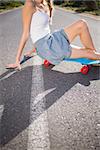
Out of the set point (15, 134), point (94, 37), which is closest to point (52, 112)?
point (15, 134)

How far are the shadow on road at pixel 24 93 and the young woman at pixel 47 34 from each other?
0.30m

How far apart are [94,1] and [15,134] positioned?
805 inches

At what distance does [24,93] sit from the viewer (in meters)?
4.41

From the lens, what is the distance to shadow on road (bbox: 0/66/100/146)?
11.5 ft

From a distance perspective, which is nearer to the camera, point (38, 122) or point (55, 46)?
point (38, 122)

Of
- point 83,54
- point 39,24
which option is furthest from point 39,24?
point 83,54

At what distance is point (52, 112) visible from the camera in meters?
3.81

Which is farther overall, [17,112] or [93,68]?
[93,68]

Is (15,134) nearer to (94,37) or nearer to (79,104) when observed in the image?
(79,104)

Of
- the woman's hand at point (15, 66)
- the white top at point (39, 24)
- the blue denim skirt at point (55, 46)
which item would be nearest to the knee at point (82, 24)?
the blue denim skirt at point (55, 46)

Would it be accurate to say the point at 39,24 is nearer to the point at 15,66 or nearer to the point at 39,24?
the point at 39,24

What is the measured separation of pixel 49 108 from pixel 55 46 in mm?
1171

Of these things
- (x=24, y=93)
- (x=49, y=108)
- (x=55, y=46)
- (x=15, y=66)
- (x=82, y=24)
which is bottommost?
(x=15, y=66)

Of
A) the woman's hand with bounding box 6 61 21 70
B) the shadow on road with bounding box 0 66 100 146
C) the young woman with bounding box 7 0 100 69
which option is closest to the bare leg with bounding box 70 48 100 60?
the young woman with bounding box 7 0 100 69
